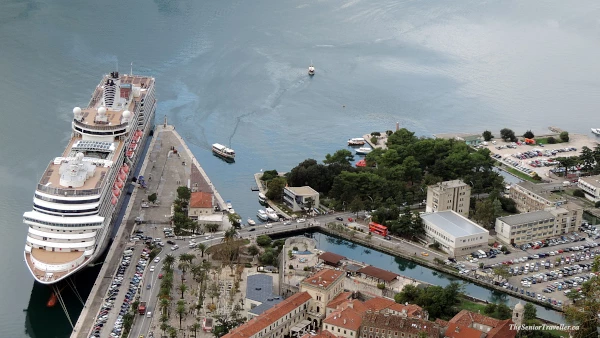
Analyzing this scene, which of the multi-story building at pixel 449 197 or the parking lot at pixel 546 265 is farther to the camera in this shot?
the multi-story building at pixel 449 197

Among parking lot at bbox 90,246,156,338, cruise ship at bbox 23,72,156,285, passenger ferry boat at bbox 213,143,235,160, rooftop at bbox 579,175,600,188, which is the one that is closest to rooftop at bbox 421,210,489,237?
rooftop at bbox 579,175,600,188

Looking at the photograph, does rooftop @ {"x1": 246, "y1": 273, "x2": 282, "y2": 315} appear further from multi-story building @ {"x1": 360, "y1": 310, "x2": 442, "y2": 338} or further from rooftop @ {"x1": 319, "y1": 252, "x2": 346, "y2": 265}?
multi-story building @ {"x1": 360, "y1": 310, "x2": 442, "y2": 338}

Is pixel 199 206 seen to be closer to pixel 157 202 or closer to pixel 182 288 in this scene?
pixel 157 202

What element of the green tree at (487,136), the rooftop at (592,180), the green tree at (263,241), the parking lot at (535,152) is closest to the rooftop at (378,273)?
the green tree at (263,241)

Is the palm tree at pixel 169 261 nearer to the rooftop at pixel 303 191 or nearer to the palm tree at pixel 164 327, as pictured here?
the palm tree at pixel 164 327

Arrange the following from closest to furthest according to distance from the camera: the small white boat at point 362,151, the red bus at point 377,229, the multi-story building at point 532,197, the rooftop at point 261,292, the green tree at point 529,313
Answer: the rooftop at point 261,292 → the green tree at point 529,313 → the red bus at point 377,229 → the multi-story building at point 532,197 → the small white boat at point 362,151

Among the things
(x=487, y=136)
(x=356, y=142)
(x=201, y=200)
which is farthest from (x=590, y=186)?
(x=201, y=200)
